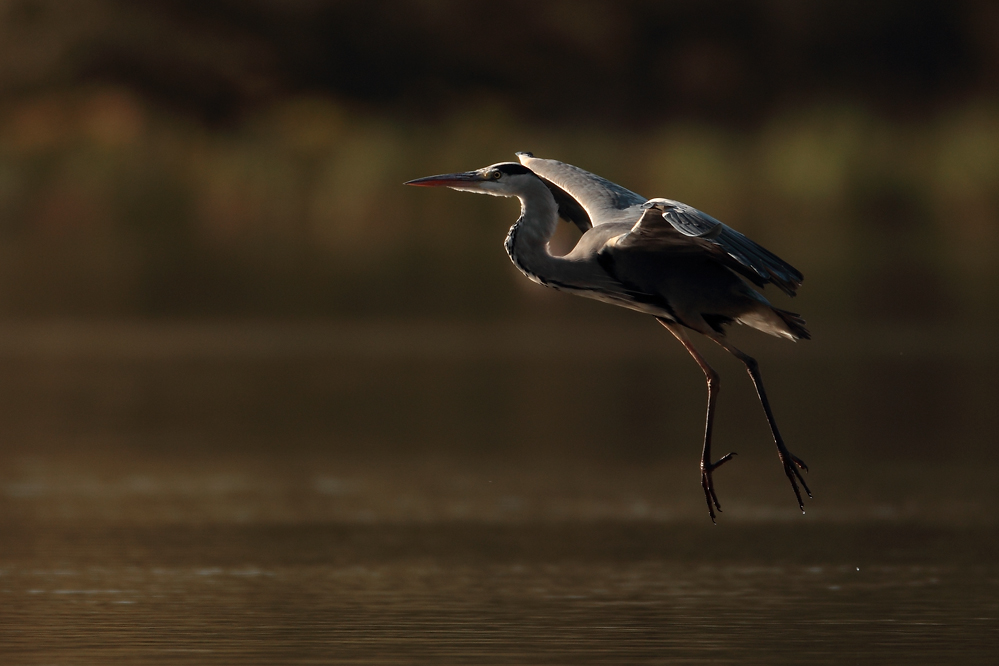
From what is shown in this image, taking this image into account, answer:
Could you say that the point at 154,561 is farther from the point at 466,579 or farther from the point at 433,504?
the point at 433,504

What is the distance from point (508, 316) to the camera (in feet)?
171

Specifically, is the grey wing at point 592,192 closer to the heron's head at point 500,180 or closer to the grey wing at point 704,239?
the heron's head at point 500,180

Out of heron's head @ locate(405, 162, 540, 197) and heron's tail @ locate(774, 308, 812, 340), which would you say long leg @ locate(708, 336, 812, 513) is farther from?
heron's head @ locate(405, 162, 540, 197)

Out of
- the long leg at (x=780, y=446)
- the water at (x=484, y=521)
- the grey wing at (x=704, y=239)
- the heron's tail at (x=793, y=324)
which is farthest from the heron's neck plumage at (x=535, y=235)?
the water at (x=484, y=521)

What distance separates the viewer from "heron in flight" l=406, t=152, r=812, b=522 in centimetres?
1050

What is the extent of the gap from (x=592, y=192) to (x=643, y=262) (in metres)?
0.65

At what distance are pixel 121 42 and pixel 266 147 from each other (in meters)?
8.79

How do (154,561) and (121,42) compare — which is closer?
(154,561)

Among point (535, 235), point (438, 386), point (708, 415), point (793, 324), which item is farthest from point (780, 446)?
point (438, 386)

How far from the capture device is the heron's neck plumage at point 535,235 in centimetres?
1081

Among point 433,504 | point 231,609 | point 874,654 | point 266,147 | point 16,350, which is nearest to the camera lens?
point 874,654

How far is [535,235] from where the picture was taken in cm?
1098

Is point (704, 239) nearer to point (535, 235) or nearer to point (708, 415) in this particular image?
point (535, 235)

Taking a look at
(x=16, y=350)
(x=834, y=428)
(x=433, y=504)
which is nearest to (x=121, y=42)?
(x=16, y=350)
